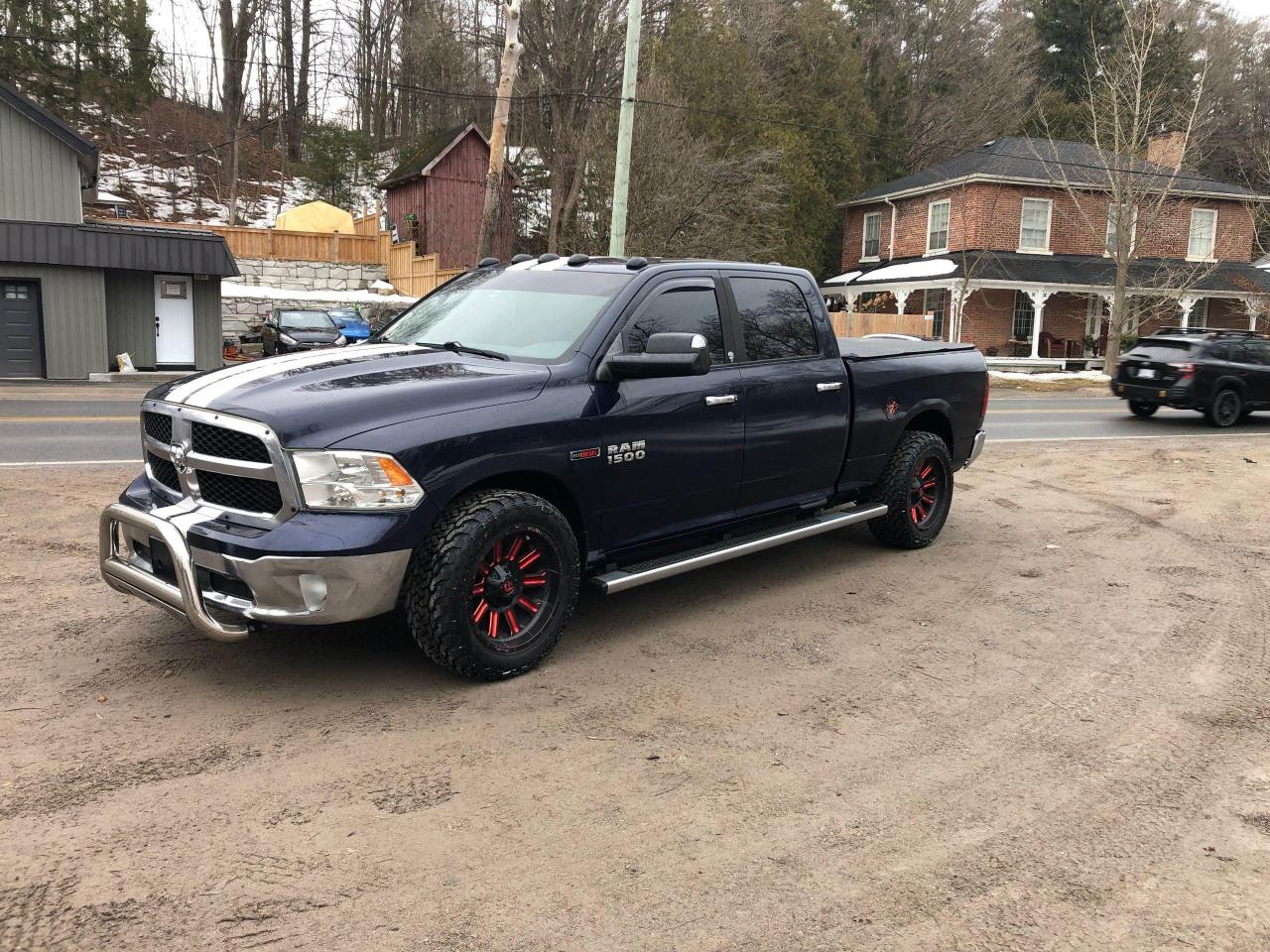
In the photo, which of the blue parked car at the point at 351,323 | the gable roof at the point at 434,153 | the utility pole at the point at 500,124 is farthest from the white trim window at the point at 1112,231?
the blue parked car at the point at 351,323

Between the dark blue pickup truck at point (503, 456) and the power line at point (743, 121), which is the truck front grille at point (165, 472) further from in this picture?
the power line at point (743, 121)

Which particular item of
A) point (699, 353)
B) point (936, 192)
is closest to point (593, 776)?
point (699, 353)

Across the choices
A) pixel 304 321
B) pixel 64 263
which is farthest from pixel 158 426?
pixel 304 321

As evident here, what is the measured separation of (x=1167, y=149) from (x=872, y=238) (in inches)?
431

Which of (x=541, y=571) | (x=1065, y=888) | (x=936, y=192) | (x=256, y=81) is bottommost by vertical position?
(x=1065, y=888)

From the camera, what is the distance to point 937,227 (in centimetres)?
3706

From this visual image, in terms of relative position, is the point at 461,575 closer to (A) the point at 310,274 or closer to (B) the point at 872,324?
(B) the point at 872,324

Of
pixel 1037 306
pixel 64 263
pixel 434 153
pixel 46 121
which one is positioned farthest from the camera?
pixel 434 153

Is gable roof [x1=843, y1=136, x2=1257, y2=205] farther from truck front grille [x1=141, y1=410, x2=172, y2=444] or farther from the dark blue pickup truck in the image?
truck front grille [x1=141, y1=410, x2=172, y2=444]

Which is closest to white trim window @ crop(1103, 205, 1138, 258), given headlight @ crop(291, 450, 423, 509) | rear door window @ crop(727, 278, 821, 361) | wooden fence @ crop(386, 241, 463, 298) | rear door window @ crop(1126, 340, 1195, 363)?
rear door window @ crop(1126, 340, 1195, 363)

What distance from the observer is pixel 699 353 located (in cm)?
504

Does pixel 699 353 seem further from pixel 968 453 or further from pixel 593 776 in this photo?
pixel 968 453

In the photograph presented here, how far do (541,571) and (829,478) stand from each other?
259cm

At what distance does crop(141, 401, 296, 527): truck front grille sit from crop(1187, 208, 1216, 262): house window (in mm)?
40769
